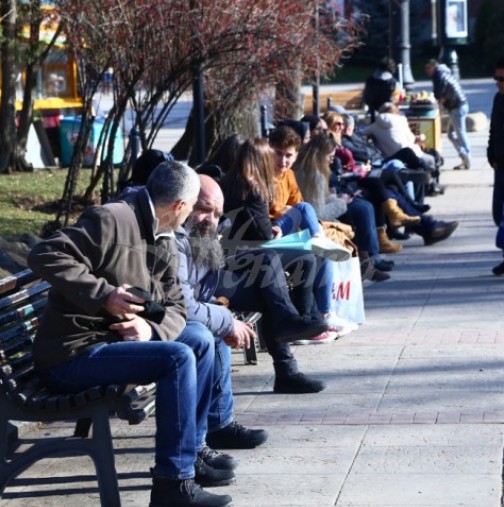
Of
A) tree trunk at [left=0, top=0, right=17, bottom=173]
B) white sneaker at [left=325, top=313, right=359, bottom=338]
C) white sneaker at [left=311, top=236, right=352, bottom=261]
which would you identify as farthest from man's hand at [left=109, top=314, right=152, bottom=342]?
tree trunk at [left=0, top=0, right=17, bottom=173]

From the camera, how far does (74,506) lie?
17.5 ft

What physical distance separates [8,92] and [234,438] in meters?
11.5

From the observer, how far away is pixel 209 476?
5.49 meters

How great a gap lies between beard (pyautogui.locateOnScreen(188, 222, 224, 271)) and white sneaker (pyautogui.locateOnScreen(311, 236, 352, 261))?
1.98 m

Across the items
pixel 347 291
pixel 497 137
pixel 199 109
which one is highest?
pixel 199 109

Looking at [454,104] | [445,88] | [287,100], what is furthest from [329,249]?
[445,88]

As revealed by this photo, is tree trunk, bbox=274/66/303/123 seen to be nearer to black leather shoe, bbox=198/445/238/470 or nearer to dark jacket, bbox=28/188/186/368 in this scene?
black leather shoe, bbox=198/445/238/470

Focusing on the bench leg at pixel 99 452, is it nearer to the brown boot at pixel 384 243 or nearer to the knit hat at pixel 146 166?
the knit hat at pixel 146 166

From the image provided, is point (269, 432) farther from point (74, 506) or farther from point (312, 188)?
point (312, 188)

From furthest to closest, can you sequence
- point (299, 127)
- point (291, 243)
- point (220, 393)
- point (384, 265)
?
point (384, 265) < point (299, 127) < point (291, 243) < point (220, 393)

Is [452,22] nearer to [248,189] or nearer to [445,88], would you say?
[445,88]

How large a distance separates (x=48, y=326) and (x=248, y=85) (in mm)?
7615

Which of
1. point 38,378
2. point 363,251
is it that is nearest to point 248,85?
point 363,251

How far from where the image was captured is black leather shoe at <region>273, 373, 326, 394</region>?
7090mm
